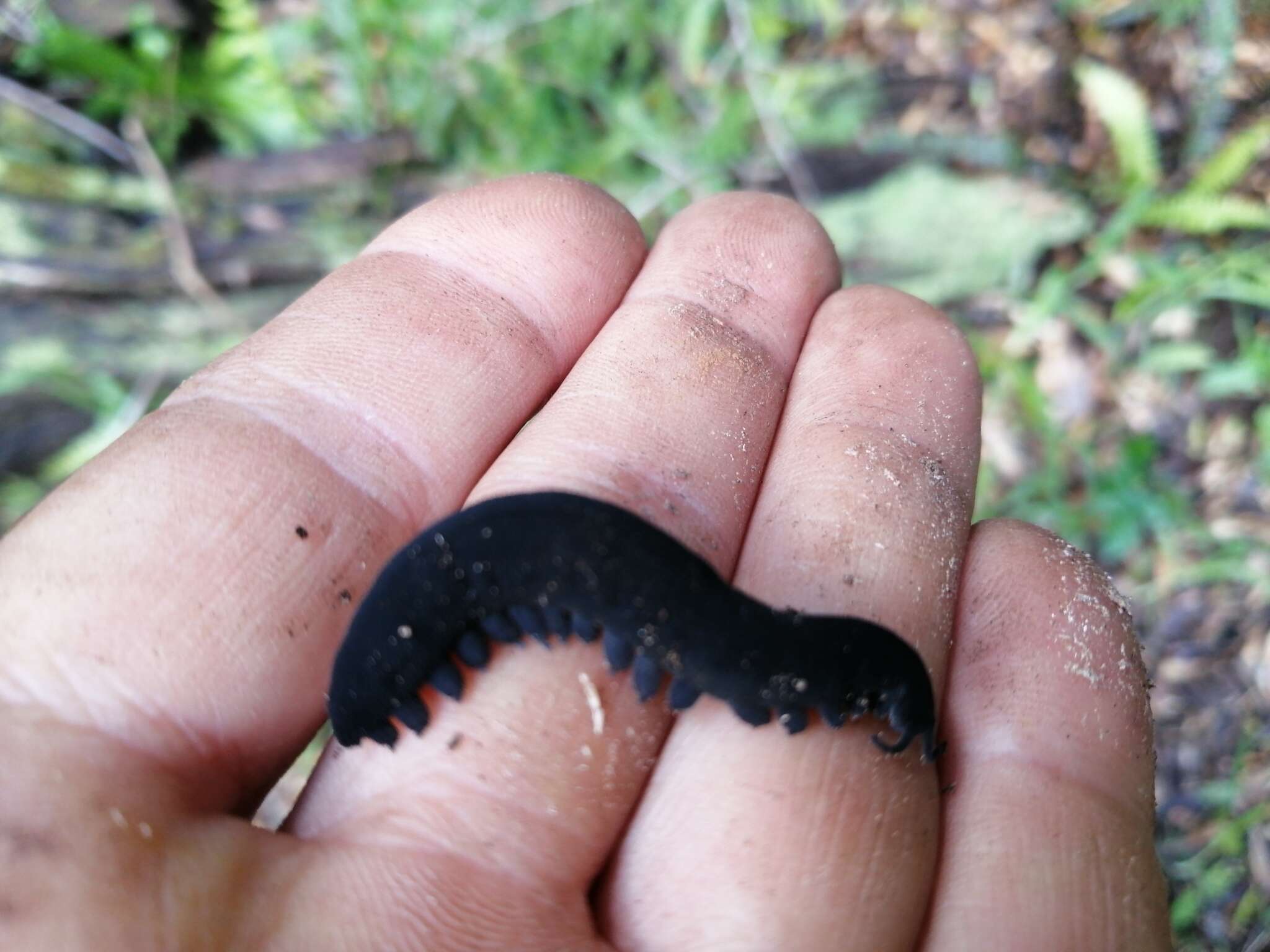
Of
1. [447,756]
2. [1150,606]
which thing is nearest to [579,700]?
[447,756]

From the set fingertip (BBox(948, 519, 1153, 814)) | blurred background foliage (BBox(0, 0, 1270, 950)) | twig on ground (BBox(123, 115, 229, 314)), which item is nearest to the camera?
fingertip (BBox(948, 519, 1153, 814))

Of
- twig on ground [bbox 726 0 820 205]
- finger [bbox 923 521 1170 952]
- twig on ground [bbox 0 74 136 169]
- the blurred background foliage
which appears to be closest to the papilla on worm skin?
finger [bbox 923 521 1170 952]

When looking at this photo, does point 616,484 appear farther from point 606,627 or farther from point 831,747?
point 831,747

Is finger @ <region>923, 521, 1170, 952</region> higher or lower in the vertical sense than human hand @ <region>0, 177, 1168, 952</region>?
lower

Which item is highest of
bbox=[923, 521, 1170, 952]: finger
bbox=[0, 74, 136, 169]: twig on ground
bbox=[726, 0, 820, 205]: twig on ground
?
bbox=[0, 74, 136, 169]: twig on ground

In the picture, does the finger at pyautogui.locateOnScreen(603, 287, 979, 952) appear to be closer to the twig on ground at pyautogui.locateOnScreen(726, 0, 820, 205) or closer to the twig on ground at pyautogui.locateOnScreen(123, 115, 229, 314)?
the twig on ground at pyautogui.locateOnScreen(726, 0, 820, 205)

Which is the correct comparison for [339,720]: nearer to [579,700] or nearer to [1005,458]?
[579,700]

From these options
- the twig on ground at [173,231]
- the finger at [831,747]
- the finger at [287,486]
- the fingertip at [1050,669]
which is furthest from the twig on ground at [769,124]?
the twig on ground at [173,231]
